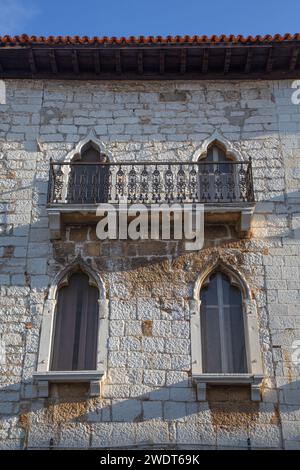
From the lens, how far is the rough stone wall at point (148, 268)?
356 inches

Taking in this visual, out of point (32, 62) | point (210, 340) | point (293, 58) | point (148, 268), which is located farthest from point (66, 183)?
point (293, 58)

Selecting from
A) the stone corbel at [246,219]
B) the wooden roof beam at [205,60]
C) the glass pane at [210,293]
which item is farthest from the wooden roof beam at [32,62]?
the glass pane at [210,293]

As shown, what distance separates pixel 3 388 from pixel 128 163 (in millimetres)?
4130

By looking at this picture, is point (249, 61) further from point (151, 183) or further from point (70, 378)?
point (70, 378)

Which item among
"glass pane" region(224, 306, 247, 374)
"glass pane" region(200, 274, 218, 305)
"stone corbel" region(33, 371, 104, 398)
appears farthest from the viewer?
"glass pane" region(200, 274, 218, 305)

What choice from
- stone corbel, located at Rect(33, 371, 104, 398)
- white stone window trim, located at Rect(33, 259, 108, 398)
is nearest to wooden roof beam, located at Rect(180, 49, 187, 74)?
white stone window trim, located at Rect(33, 259, 108, 398)

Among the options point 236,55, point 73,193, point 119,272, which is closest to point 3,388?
point 119,272

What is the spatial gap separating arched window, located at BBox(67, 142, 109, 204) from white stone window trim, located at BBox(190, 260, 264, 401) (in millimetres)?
2380

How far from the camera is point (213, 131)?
11.8 metres

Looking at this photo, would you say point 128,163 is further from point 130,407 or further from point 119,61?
point 130,407

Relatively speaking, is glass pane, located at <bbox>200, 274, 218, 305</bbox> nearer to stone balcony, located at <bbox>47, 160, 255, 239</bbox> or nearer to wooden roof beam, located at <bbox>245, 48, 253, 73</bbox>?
stone balcony, located at <bbox>47, 160, 255, 239</bbox>

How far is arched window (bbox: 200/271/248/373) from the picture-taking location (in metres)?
9.66

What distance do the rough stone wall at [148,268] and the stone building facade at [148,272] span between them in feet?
0.06

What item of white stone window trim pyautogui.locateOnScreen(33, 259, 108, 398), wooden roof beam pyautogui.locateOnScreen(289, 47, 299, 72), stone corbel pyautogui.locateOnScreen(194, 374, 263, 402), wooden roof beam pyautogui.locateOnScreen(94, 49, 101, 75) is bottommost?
stone corbel pyautogui.locateOnScreen(194, 374, 263, 402)
